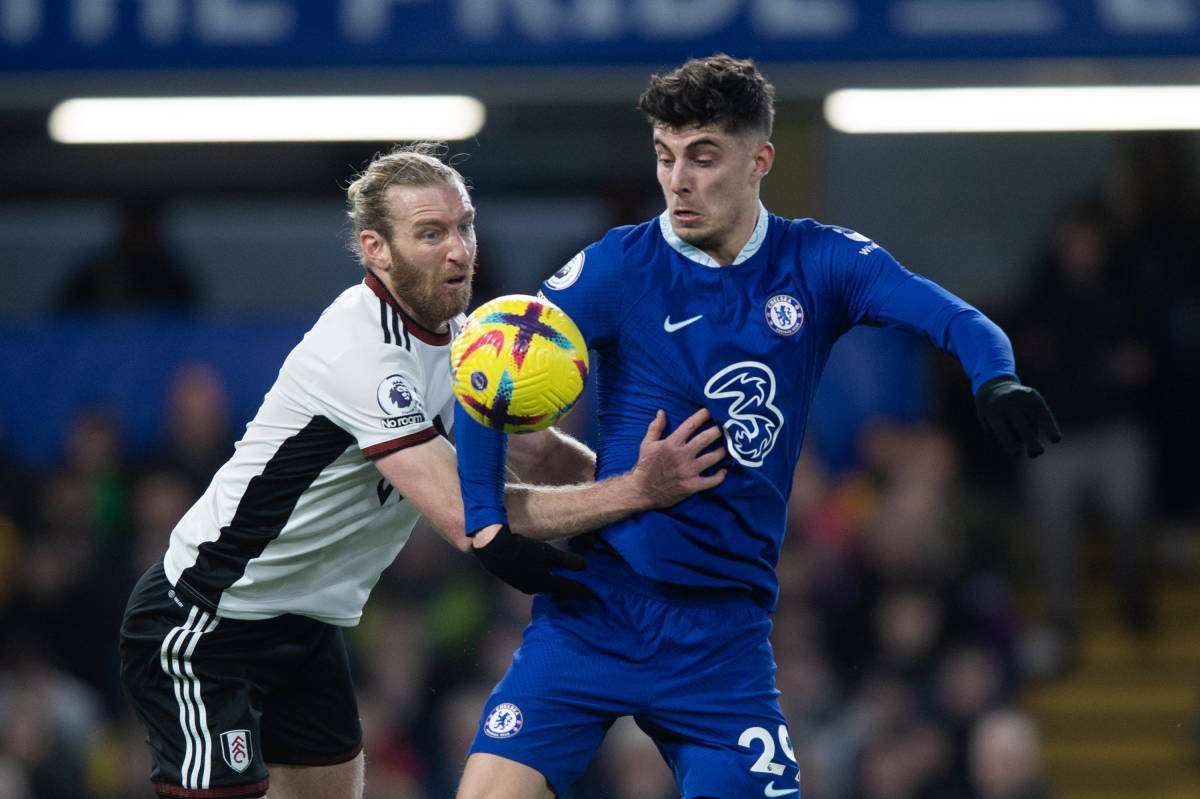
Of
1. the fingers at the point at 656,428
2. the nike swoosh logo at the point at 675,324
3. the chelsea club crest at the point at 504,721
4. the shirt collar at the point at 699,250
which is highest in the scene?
the shirt collar at the point at 699,250

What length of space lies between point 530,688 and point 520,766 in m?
0.18

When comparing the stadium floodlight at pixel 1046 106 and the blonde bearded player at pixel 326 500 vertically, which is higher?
the stadium floodlight at pixel 1046 106

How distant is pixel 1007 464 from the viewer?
32.4 ft

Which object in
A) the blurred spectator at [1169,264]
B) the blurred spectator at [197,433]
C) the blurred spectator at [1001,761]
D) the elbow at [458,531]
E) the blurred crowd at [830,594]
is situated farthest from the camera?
the blurred spectator at [1169,264]

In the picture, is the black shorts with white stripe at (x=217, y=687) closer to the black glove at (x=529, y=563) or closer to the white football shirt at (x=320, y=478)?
the white football shirt at (x=320, y=478)

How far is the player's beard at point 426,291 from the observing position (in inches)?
149

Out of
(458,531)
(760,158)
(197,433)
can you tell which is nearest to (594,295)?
(760,158)

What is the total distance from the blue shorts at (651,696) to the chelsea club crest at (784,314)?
2.17 ft

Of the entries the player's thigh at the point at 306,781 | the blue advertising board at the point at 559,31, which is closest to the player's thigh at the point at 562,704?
the player's thigh at the point at 306,781

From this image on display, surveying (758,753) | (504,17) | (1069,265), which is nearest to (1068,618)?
(1069,265)

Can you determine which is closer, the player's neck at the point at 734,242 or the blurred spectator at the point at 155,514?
the player's neck at the point at 734,242

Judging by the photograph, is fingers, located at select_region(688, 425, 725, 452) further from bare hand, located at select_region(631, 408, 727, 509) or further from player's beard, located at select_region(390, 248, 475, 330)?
player's beard, located at select_region(390, 248, 475, 330)

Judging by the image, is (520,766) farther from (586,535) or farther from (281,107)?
(281,107)

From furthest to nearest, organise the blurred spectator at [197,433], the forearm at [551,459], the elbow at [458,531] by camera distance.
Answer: the blurred spectator at [197,433] → the forearm at [551,459] → the elbow at [458,531]
